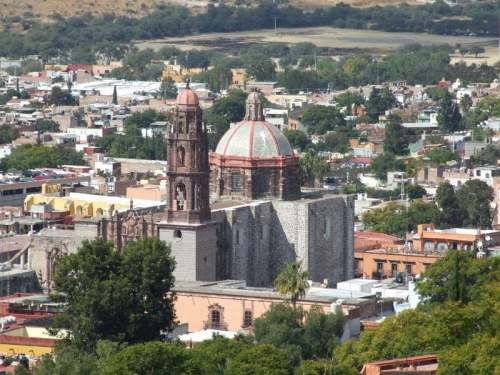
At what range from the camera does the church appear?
83562mm

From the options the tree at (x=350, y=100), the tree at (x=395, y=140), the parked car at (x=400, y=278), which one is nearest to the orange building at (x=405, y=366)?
the parked car at (x=400, y=278)

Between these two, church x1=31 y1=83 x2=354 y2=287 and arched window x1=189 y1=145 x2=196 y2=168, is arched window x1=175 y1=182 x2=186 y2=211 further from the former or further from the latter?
arched window x1=189 y1=145 x2=196 y2=168

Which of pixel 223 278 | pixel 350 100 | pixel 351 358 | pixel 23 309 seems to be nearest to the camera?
pixel 351 358

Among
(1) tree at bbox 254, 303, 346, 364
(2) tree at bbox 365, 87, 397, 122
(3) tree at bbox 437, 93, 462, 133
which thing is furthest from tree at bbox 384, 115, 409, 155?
(1) tree at bbox 254, 303, 346, 364

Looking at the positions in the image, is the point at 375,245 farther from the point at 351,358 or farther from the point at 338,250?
the point at 351,358

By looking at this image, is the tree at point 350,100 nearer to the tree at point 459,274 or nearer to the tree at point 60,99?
the tree at point 60,99

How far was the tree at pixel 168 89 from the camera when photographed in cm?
18875

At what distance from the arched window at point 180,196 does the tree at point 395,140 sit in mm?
63927

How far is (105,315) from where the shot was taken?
72.5 m

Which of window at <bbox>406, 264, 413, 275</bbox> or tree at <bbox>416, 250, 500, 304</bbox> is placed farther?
window at <bbox>406, 264, 413, 275</bbox>

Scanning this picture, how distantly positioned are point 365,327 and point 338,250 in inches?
589

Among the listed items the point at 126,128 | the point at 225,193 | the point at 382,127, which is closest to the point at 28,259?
the point at 225,193

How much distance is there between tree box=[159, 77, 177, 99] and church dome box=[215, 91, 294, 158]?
321 feet

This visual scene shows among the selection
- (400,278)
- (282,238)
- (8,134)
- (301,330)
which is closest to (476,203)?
(400,278)
